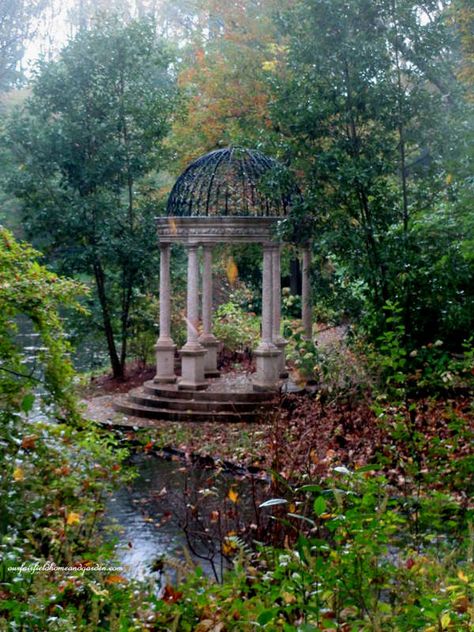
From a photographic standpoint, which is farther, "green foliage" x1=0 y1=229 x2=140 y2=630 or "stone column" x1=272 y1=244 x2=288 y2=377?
"stone column" x1=272 y1=244 x2=288 y2=377

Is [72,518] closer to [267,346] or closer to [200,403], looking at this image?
[200,403]

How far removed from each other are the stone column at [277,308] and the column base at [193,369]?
142 centimetres

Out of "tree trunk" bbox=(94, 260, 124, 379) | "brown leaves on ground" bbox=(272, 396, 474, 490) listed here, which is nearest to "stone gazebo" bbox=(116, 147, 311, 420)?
"brown leaves on ground" bbox=(272, 396, 474, 490)

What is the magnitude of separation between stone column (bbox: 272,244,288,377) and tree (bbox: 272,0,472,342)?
1705 mm

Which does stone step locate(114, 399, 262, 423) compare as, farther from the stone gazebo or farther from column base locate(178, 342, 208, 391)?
column base locate(178, 342, 208, 391)

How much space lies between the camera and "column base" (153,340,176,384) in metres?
15.7

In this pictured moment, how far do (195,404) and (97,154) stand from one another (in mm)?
6403

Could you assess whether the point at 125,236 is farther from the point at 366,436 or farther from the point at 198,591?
the point at 198,591

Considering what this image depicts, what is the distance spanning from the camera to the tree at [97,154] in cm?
1772

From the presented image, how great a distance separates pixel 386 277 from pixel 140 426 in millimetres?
4529

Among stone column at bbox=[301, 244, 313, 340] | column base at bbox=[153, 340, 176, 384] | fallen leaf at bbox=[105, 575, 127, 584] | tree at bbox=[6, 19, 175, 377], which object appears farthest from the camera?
tree at bbox=[6, 19, 175, 377]

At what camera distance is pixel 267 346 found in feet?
48.0

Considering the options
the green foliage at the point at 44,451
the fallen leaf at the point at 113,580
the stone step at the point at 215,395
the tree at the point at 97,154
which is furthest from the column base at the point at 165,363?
the fallen leaf at the point at 113,580

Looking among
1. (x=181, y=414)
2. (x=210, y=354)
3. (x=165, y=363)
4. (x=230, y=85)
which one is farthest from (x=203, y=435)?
(x=230, y=85)
